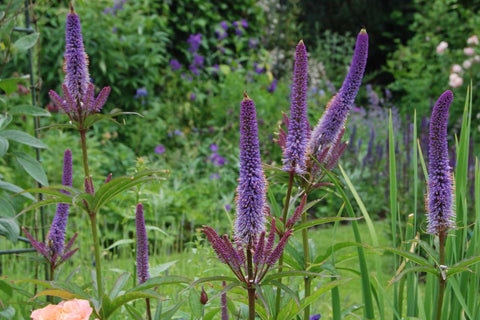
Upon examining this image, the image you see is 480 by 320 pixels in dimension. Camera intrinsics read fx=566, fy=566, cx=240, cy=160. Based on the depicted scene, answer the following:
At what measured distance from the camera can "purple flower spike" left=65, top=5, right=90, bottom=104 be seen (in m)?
1.64

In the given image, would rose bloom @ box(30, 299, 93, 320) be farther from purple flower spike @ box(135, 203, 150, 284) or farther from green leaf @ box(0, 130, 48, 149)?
green leaf @ box(0, 130, 48, 149)

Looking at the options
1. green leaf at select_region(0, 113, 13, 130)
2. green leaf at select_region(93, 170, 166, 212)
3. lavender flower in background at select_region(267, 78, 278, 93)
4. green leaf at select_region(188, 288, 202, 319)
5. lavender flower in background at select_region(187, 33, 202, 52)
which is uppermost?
lavender flower in background at select_region(187, 33, 202, 52)

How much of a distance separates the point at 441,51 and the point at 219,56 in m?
3.19

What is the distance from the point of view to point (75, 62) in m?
1.65

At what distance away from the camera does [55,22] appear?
6840 mm

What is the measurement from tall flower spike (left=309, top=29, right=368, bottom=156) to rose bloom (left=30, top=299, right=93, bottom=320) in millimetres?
740

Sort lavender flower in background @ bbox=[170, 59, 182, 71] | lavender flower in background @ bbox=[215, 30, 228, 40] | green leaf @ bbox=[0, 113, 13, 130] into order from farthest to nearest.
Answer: lavender flower in background @ bbox=[215, 30, 228, 40], lavender flower in background @ bbox=[170, 59, 182, 71], green leaf @ bbox=[0, 113, 13, 130]

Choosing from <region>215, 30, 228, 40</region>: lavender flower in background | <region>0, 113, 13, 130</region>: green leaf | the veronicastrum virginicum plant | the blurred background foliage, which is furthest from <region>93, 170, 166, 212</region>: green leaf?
<region>215, 30, 228, 40</region>: lavender flower in background

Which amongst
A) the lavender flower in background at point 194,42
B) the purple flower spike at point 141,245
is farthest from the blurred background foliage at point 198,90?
the purple flower spike at point 141,245

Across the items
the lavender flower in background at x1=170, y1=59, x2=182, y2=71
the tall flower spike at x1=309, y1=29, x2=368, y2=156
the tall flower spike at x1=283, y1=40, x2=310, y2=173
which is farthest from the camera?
the lavender flower in background at x1=170, y1=59, x2=182, y2=71

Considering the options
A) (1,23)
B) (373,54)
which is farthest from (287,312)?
(373,54)

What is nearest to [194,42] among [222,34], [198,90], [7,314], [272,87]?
[222,34]

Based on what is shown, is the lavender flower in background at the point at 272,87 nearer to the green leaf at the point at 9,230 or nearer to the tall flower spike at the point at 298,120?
the green leaf at the point at 9,230

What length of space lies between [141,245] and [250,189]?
48 cm
